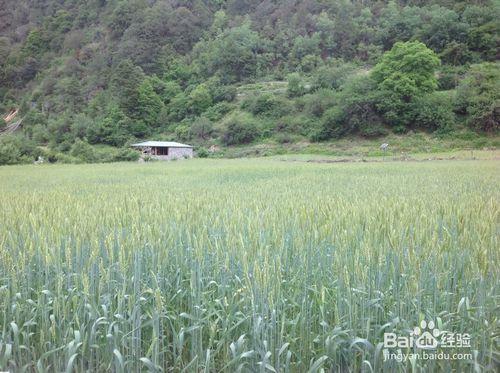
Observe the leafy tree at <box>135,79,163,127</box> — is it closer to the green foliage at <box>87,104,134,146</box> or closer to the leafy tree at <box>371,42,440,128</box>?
the green foliage at <box>87,104,134,146</box>

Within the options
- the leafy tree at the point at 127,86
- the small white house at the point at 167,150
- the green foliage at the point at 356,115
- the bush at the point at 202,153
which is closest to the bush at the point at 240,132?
the bush at the point at 202,153

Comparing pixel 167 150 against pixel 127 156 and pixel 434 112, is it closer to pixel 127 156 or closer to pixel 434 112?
pixel 127 156

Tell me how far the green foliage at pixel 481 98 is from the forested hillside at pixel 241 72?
5.1 inches

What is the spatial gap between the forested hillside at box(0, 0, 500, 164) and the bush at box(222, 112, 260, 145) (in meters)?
0.14

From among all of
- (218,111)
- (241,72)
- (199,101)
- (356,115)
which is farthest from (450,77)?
(241,72)

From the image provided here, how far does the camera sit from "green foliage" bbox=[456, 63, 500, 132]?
36250 millimetres

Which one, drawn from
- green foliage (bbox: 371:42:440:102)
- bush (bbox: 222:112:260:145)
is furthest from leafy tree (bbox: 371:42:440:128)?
bush (bbox: 222:112:260:145)

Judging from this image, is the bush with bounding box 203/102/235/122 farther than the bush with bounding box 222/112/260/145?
Yes

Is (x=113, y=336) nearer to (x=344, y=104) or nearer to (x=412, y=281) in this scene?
(x=412, y=281)

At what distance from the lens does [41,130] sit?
5809cm

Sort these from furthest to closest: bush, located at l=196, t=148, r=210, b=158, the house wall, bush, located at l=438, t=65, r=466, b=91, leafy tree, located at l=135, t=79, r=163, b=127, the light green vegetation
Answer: leafy tree, located at l=135, t=79, r=163, b=127 < bush, located at l=438, t=65, r=466, b=91 < bush, located at l=196, t=148, r=210, b=158 < the house wall < the light green vegetation

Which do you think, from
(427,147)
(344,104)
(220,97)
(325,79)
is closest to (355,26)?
(325,79)

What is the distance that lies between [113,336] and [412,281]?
1.64 metres

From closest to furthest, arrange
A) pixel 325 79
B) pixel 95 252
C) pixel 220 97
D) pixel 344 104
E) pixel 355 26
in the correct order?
pixel 95 252 < pixel 344 104 < pixel 325 79 < pixel 220 97 < pixel 355 26
